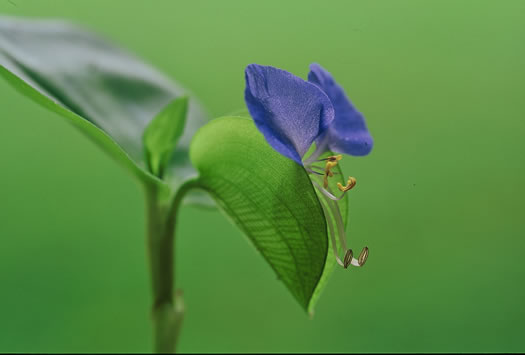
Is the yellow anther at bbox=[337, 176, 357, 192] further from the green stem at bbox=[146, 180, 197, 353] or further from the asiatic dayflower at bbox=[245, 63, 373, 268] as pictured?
the green stem at bbox=[146, 180, 197, 353]

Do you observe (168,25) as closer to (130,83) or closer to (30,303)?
(130,83)

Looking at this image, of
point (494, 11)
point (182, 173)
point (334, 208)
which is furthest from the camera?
point (494, 11)

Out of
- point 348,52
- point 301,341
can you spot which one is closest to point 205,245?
point 301,341

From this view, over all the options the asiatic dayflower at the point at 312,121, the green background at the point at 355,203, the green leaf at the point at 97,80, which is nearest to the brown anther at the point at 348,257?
the asiatic dayflower at the point at 312,121

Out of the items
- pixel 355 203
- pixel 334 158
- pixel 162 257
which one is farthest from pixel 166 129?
pixel 355 203

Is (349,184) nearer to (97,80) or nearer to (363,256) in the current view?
(363,256)

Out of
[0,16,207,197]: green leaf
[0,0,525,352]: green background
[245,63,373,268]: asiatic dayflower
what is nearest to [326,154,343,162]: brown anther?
[245,63,373,268]: asiatic dayflower
